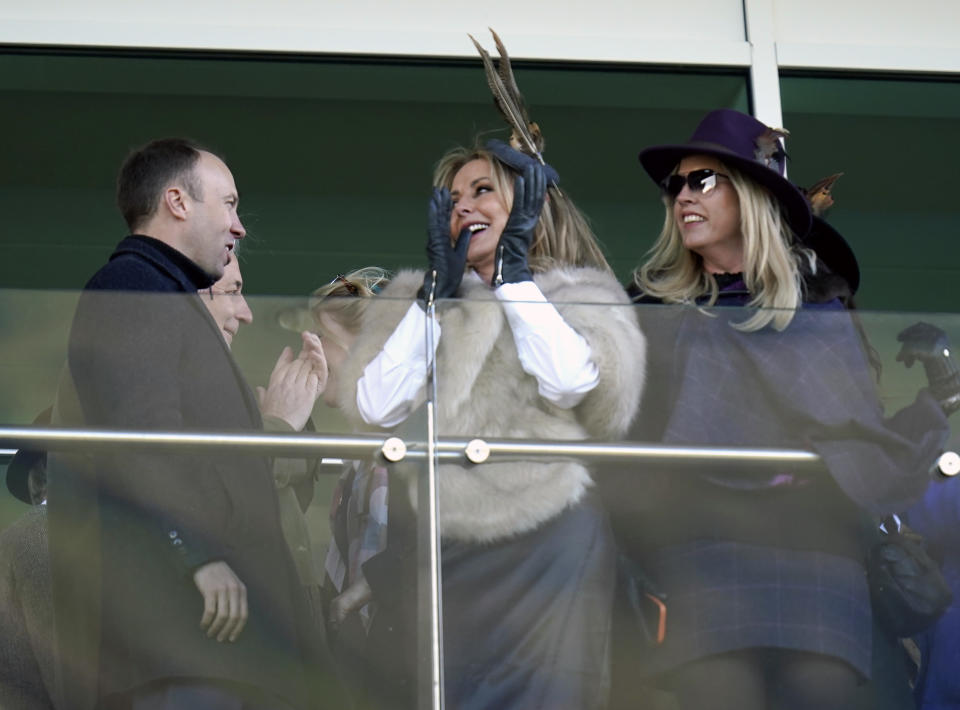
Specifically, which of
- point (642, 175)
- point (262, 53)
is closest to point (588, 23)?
point (642, 175)

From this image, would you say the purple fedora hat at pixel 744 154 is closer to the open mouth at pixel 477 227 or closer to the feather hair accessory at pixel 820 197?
the feather hair accessory at pixel 820 197

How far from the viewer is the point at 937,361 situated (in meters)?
4.38

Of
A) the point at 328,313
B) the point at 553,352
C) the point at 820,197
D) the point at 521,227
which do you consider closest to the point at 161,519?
the point at 328,313

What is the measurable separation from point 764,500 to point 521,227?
0.99m

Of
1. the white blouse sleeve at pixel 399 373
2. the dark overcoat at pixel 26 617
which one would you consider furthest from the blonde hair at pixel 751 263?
the dark overcoat at pixel 26 617

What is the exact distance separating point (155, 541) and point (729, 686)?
131 centimetres

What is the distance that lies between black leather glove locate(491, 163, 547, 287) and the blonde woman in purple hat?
18.2 inches

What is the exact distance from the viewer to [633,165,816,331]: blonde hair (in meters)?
4.77

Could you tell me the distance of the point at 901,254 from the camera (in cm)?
771

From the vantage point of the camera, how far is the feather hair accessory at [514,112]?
5267mm

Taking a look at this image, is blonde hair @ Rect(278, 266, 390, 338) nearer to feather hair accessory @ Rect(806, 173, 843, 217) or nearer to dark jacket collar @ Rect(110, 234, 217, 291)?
dark jacket collar @ Rect(110, 234, 217, 291)

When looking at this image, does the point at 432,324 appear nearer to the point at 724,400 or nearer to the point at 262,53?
the point at 724,400

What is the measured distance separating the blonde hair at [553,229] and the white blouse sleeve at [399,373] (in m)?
0.70

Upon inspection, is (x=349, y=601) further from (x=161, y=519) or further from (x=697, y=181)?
(x=697, y=181)
